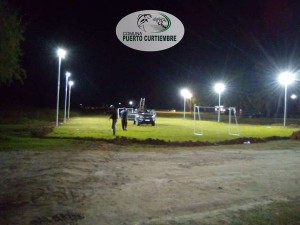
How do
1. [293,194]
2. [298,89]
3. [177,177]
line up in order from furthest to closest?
[298,89], [177,177], [293,194]

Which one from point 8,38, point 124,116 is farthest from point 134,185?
point 8,38

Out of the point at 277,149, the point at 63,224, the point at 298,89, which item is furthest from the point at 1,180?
the point at 298,89

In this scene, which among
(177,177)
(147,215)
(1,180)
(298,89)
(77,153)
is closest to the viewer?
(147,215)

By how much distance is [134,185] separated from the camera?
10062 mm

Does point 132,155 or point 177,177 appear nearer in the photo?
point 177,177

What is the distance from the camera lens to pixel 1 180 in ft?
33.4

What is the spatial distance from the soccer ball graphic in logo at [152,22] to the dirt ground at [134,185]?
19268 mm

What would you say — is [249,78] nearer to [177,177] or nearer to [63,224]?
[177,177]

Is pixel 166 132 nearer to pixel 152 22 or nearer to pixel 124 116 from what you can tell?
pixel 124 116

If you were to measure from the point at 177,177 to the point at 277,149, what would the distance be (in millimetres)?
9685

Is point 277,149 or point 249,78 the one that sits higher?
point 249,78

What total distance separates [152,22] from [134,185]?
2586 cm

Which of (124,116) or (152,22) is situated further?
(152,22)

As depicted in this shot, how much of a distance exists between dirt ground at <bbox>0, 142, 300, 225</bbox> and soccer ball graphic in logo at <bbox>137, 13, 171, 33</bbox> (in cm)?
1927
